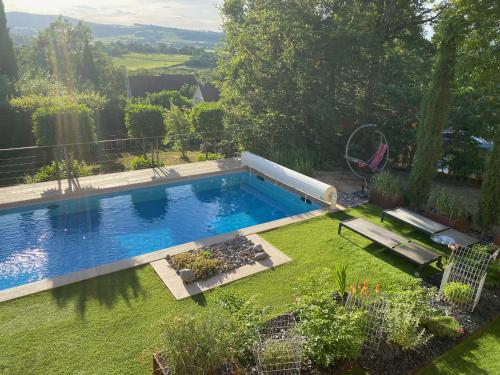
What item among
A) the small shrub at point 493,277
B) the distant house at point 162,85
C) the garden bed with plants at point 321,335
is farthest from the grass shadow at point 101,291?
the distant house at point 162,85

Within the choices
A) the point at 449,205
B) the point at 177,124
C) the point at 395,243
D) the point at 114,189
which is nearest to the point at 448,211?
the point at 449,205

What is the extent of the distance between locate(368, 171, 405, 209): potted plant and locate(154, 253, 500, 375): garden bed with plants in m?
5.54

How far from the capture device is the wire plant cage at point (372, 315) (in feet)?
18.7

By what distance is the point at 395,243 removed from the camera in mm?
8977

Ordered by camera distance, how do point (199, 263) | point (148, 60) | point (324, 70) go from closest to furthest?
point (199, 263) < point (324, 70) < point (148, 60)

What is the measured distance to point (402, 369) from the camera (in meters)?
5.56

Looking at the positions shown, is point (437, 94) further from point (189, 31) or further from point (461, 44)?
point (189, 31)

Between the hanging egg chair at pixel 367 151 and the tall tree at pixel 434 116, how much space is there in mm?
3249

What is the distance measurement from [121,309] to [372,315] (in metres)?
4.38

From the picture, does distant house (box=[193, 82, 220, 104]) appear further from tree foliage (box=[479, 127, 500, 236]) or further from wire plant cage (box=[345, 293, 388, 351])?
wire plant cage (box=[345, 293, 388, 351])

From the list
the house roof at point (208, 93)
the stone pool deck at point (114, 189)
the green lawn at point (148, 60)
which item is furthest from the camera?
the green lawn at point (148, 60)

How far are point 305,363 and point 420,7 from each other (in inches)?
620

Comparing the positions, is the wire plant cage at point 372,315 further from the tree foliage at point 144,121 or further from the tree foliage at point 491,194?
the tree foliage at point 144,121

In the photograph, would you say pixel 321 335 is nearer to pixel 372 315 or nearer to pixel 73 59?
pixel 372 315
